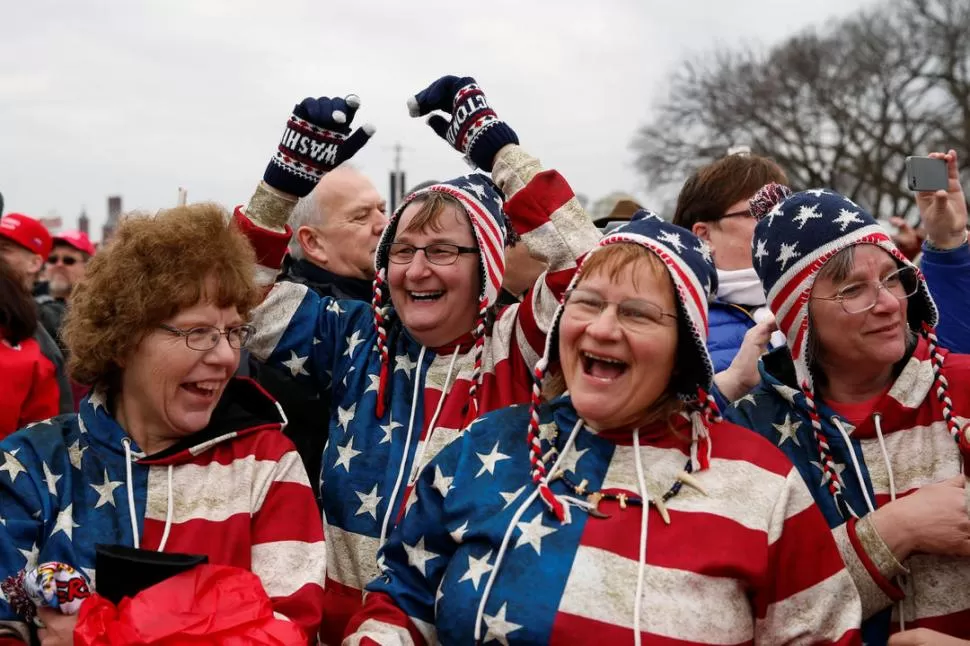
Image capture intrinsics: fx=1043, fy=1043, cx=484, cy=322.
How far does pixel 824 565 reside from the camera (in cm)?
241

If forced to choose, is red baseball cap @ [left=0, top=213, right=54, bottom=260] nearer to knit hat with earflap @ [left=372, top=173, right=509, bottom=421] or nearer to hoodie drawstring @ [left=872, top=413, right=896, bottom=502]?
knit hat with earflap @ [left=372, top=173, right=509, bottom=421]

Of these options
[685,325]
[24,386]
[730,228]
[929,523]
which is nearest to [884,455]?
[929,523]

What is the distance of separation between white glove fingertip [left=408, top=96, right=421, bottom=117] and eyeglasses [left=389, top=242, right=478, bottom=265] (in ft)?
1.75

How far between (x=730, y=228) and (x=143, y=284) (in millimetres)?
2267

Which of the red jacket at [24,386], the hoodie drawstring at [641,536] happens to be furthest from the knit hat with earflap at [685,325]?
the red jacket at [24,386]

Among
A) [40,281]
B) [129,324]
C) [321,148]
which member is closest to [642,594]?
[129,324]

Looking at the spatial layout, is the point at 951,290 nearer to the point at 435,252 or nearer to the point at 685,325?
the point at 685,325

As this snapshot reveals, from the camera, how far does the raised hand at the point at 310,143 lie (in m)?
3.58

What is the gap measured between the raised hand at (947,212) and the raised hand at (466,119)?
133 centimetres

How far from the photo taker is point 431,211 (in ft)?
11.4

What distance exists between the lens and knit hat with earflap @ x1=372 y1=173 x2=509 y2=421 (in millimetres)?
3396

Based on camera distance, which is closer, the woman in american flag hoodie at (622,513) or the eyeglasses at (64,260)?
the woman in american flag hoodie at (622,513)

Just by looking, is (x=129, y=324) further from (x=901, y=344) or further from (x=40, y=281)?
(x=40, y=281)

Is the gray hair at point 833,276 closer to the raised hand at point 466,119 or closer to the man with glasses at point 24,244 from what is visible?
the raised hand at point 466,119
